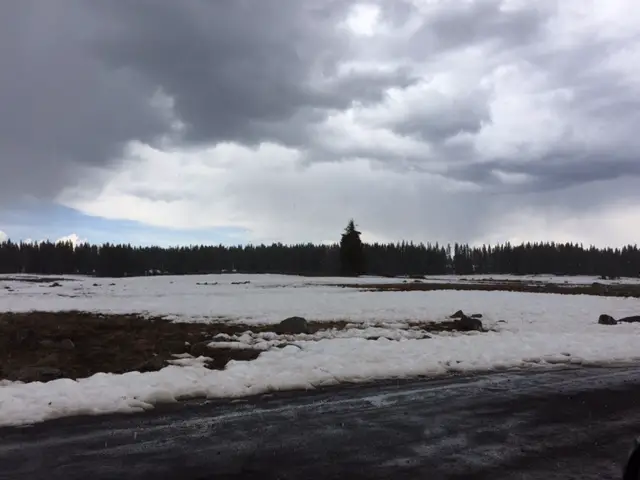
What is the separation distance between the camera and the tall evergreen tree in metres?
Result: 79.4

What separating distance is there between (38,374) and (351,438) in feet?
27.3

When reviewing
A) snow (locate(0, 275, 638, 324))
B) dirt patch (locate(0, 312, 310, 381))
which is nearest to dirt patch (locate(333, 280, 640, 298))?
snow (locate(0, 275, 638, 324))

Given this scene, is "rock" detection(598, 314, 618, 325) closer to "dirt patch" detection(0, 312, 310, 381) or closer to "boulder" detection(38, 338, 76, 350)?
"dirt patch" detection(0, 312, 310, 381)

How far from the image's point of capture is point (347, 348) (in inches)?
634

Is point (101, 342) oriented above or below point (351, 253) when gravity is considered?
below

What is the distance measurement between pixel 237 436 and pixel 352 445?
1811mm

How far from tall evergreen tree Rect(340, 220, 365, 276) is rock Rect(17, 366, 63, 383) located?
A: 67174 millimetres

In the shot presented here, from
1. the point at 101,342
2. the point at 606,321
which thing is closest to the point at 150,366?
the point at 101,342

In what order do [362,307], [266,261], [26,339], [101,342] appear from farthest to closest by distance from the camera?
[266,261] < [362,307] < [101,342] < [26,339]

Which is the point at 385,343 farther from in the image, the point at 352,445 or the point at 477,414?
the point at 352,445

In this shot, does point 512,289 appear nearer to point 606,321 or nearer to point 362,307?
point 606,321

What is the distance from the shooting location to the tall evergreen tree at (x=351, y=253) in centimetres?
7944

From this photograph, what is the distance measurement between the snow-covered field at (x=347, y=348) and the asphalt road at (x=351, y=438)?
3.31 feet

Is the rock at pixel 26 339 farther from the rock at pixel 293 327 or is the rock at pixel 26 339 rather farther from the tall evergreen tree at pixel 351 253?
the tall evergreen tree at pixel 351 253
